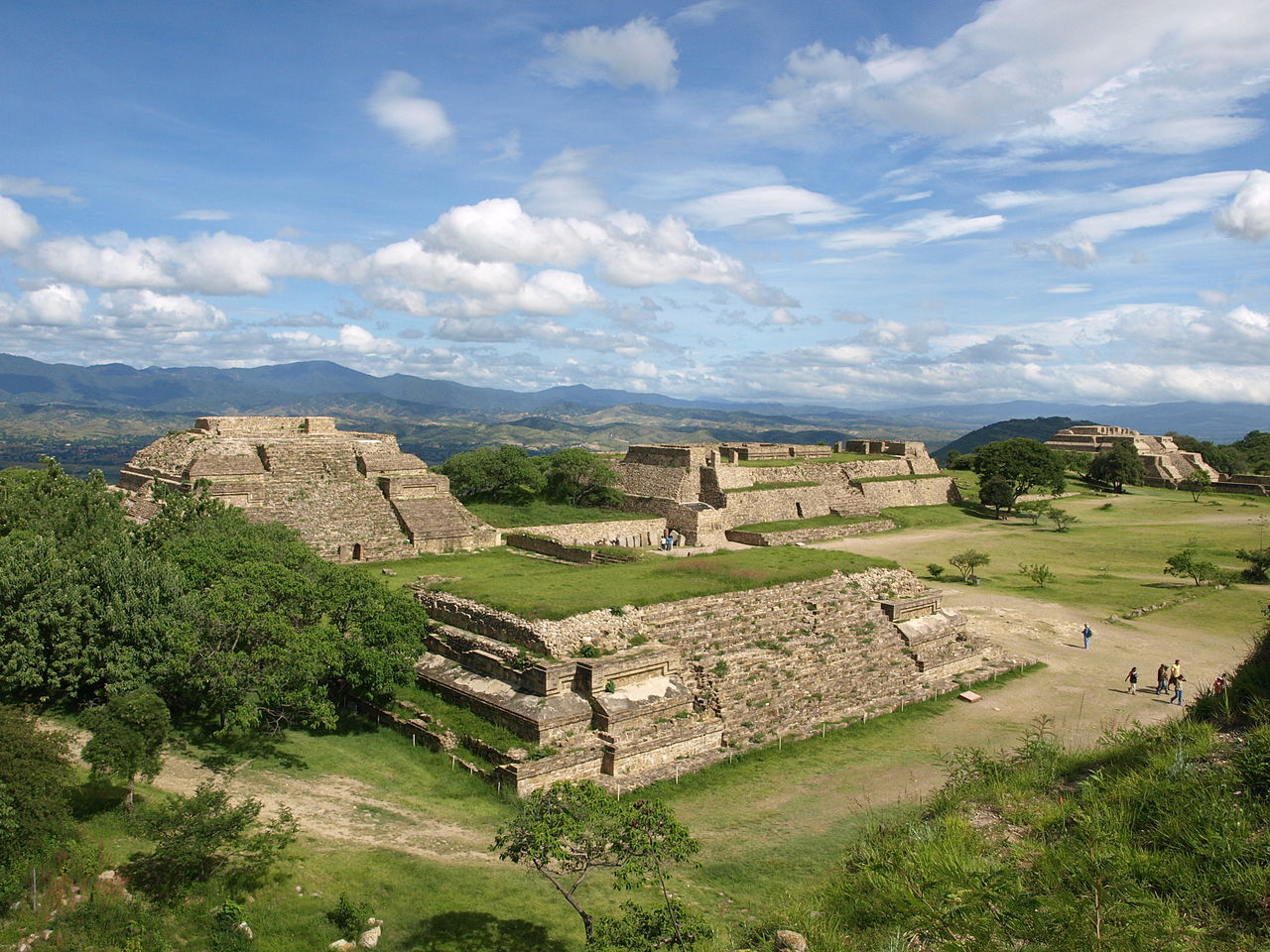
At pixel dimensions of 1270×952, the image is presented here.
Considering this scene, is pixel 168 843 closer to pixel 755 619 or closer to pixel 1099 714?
pixel 755 619

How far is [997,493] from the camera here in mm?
48438

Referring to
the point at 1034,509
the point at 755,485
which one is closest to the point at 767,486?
the point at 755,485

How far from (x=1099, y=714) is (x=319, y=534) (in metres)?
24.0

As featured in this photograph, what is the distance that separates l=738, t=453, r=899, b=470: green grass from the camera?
44947 millimetres

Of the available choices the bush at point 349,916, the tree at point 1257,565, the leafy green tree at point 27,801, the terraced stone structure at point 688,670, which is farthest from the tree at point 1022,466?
the leafy green tree at point 27,801

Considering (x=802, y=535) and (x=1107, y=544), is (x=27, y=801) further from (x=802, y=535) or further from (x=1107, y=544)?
(x=1107, y=544)

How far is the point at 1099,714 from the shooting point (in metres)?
17.2

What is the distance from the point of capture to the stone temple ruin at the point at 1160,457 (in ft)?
192

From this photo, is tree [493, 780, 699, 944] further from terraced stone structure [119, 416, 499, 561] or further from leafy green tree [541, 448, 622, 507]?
leafy green tree [541, 448, 622, 507]

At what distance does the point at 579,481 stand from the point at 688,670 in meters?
23.6

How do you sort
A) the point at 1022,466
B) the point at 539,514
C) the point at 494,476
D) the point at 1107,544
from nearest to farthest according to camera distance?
the point at 539,514
the point at 494,476
the point at 1107,544
the point at 1022,466

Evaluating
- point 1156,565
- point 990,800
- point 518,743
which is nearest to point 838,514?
point 1156,565

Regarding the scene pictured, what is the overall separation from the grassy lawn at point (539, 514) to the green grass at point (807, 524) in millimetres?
5617

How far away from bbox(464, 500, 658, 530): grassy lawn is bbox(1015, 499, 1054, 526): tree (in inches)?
992
